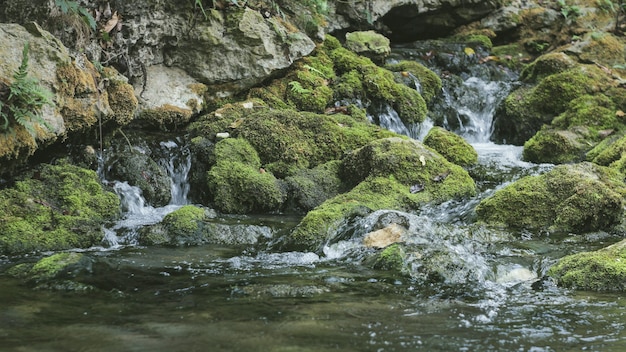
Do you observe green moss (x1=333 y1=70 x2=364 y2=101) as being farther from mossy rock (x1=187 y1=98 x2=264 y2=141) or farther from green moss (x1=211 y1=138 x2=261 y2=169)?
green moss (x1=211 y1=138 x2=261 y2=169)

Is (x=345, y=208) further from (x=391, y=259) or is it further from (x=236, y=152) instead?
(x=236, y=152)

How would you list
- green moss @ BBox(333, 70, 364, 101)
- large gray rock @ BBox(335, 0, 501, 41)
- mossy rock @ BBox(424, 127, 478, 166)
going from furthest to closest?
large gray rock @ BBox(335, 0, 501, 41), green moss @ BBox(333, 70, 364, 101), mossy rock @ BBox(424, 127, 478, 166)

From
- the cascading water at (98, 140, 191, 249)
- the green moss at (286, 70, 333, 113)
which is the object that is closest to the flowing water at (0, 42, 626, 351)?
the cascading water at (98, 140, 191, 249)

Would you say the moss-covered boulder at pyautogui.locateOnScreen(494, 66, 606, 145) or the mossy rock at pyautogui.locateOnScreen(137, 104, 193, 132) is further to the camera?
the moss-covered boulder at pyautogui.locateOnScreen(494, 66, 606, 145)

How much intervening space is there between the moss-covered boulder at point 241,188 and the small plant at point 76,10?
257 cm

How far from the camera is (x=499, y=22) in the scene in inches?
703

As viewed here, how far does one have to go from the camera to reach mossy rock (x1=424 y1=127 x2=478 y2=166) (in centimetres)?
978

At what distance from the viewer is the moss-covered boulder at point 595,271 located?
4.62 m

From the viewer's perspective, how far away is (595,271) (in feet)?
15.5

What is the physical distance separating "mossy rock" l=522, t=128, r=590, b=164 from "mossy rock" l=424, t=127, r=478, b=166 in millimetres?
1553

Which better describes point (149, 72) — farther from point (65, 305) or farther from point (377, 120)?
point (65, 305)

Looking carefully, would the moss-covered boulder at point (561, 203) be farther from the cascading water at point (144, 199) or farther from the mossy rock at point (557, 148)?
the cascading water at point (144, 199)

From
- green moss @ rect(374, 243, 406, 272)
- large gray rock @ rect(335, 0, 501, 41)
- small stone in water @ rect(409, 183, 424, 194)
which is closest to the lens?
green moss @ rect(374, 243, 406, 272)

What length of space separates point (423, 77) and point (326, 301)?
403 inches
